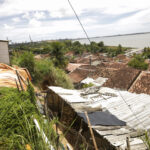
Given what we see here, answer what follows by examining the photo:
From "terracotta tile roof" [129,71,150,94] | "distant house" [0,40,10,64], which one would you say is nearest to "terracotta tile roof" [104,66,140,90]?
"terracotta tile roof" [129,71,150,94]

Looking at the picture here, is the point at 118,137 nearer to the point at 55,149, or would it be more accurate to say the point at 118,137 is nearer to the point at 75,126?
the point at 75,126

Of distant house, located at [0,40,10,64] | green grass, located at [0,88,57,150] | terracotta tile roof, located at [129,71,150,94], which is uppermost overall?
distant house, located at [0,40,10,64]

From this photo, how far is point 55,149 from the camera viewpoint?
130cm

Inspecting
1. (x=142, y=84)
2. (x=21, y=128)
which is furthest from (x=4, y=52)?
(x=142, y=84)

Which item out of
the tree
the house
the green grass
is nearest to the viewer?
the green grass

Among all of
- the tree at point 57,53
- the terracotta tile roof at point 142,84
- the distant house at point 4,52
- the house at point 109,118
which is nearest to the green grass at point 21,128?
the house at point 109,118

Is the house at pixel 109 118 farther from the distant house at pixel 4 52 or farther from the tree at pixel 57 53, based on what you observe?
the tree at pixel 57 53

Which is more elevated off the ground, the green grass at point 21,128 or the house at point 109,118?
the green grass at point 21,128

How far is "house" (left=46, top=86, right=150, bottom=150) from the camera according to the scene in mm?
3553

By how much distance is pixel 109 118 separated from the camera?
14.4ft

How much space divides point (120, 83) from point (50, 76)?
6443mm

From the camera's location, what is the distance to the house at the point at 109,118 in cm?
355

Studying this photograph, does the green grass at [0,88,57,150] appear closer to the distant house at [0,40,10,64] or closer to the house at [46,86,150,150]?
the house at [46,86,150,150]

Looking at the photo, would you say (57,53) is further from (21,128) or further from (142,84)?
(21,128)
